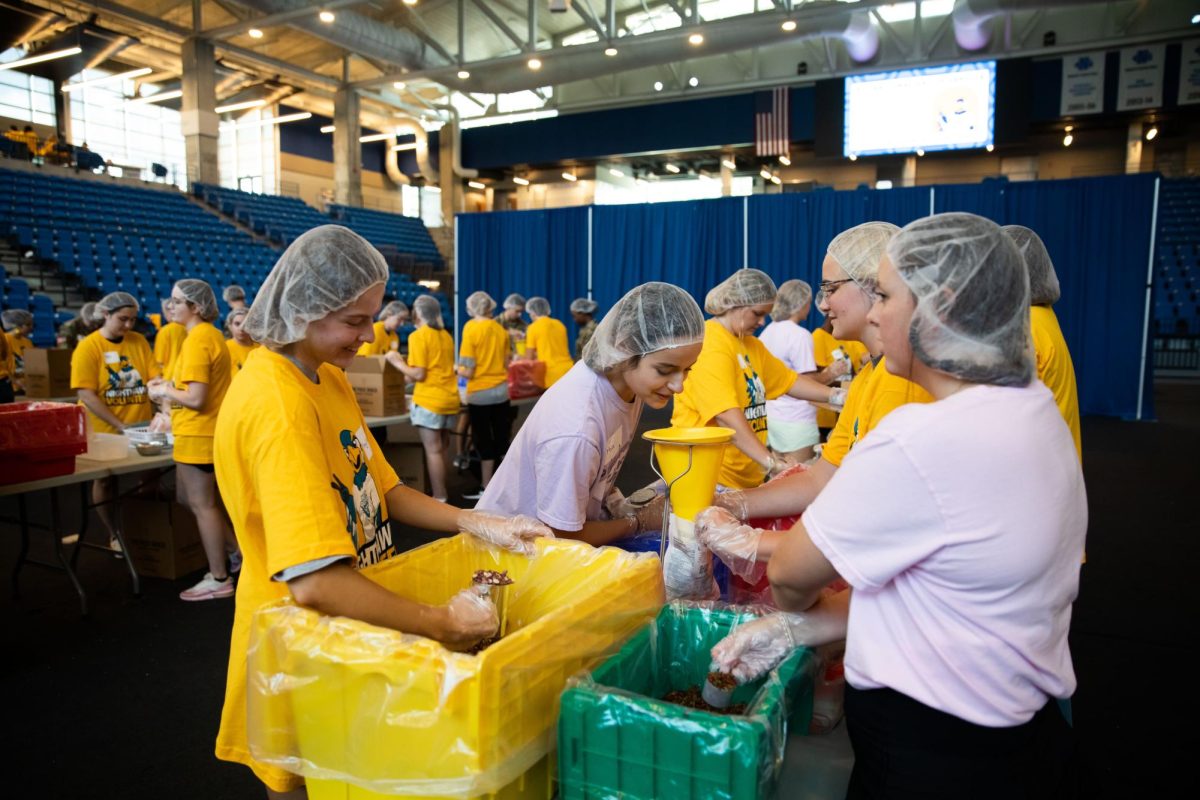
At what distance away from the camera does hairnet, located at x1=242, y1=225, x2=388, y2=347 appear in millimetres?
1308

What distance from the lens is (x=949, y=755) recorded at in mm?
928

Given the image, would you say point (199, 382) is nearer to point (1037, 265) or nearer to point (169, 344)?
point (169, 344)

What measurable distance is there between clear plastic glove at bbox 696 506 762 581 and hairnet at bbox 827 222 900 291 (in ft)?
2.44

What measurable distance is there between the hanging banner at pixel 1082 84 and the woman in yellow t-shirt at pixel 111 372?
1501cm

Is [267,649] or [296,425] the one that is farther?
[296,425]

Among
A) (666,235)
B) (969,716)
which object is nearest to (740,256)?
(666,235)

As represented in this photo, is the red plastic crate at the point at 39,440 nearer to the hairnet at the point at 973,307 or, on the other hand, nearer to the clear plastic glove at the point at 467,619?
the clear plastic glove at the point at 467,619

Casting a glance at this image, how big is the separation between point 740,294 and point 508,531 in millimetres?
1756

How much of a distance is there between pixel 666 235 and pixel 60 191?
10.9 metres

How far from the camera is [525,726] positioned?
965 mm

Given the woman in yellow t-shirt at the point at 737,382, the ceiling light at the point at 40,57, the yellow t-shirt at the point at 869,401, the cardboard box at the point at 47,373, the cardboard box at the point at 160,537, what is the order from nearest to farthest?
the yellow t-shirt at the point at 869,401, the woman in yellow t-shirt at the point at 737,382, the cardboard box at the point at 160,537, the cardboard box at the point at 47,373, the ceiling light at the point at 40,57

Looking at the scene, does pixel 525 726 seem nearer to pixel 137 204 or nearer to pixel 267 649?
pixel 267 649

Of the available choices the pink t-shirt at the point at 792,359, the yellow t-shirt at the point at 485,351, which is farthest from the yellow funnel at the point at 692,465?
the yellow t-shirt at the point at 485,351

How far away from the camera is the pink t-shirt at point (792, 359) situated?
172 inches
